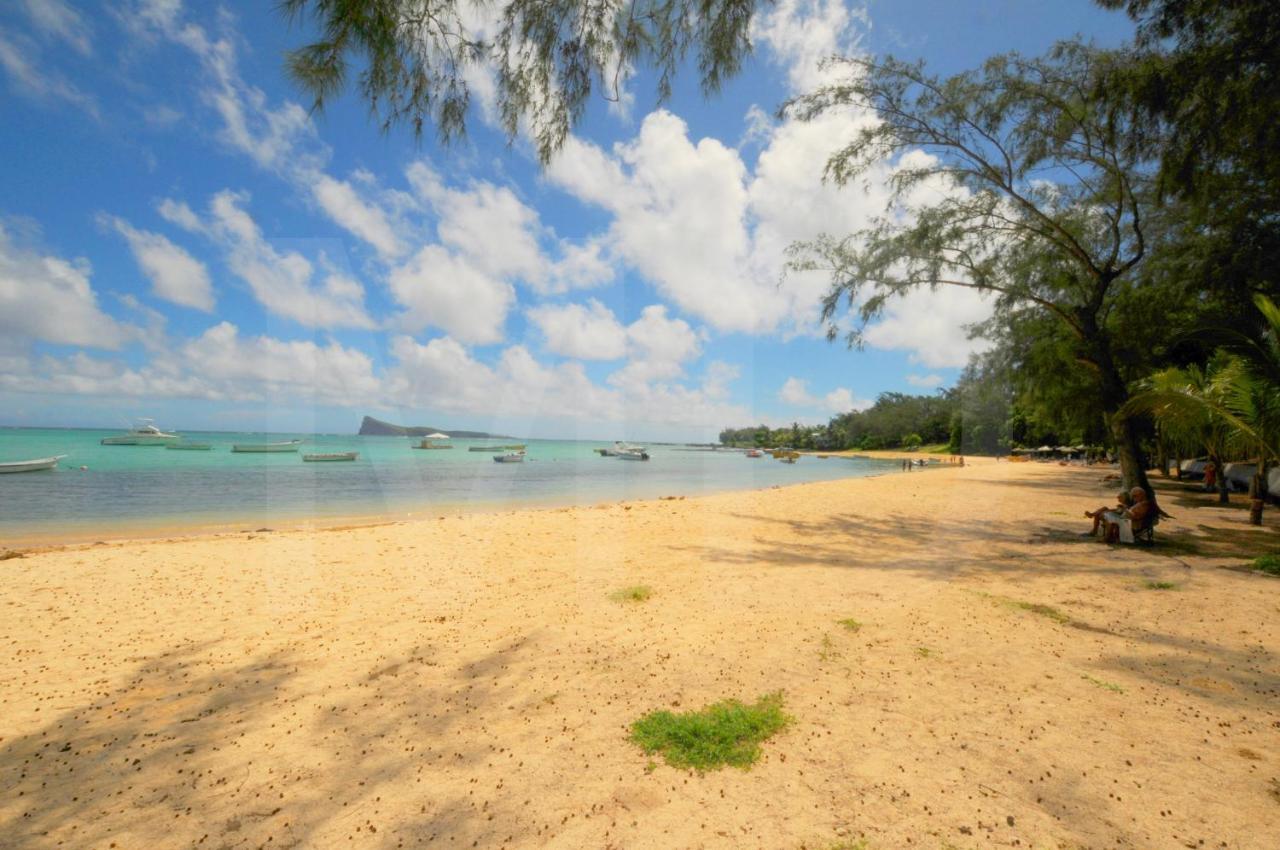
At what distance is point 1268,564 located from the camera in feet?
23.3

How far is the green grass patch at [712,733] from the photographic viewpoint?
2.94m

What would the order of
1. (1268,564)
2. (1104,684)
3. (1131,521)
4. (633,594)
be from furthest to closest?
(1131,521), (1268,564), (633,594), (1104,684)

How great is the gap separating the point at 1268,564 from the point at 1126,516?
5.50 ft

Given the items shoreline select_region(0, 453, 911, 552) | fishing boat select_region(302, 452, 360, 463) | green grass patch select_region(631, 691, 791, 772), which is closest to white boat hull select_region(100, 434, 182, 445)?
fishing boat select_region(302, 452, 360, 463)

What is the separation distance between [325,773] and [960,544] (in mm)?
9783

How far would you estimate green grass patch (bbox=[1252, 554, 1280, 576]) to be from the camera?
22.7 feet

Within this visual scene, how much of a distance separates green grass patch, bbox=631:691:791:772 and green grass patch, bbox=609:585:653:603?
2.55 meters

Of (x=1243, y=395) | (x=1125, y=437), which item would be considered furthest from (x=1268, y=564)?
(x=1125, y=437)

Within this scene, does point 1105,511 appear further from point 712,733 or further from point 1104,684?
point 712,733

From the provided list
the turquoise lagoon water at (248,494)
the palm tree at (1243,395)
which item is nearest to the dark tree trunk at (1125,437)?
the palm tree at (1243,395)

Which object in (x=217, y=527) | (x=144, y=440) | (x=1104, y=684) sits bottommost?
(x=217, y=527)

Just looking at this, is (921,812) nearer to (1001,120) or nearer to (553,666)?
(553,666)

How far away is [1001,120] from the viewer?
1091 cm

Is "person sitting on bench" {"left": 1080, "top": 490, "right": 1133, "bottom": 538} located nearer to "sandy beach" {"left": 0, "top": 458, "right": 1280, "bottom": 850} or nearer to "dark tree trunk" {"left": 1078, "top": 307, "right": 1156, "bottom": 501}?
"dark tree trunk" {"left": 1078, "top": 307, "right": 1156, "bottom": 501}
